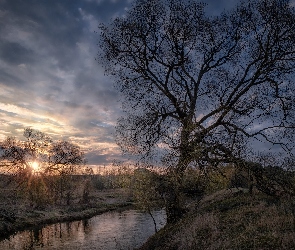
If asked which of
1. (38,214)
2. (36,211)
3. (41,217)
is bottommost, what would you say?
(41,217)

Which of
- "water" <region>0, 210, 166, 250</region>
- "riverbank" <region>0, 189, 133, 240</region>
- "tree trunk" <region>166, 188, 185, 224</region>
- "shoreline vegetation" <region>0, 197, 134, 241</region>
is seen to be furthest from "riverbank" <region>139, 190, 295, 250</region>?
"riverbank" <region>0, 189, 133, 240</region>

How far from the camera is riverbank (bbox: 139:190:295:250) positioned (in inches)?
411

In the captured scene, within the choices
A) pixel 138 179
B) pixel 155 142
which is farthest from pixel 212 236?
pixel 138 179

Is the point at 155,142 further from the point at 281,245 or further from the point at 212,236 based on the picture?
the point at 281,245

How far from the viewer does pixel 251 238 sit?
35.7ft

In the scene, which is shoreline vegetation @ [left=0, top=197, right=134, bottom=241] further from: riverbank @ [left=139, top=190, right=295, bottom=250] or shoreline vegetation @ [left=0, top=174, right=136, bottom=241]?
riverbank @ [left=139, top=190, right=295, bottom=250]

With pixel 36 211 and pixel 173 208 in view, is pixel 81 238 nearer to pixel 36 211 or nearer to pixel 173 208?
pixel 173 208

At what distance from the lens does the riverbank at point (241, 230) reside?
1043cm

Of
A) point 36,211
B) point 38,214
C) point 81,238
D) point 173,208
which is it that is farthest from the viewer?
point 36,211

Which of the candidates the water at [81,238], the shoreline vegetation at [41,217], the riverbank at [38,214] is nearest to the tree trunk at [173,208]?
the water at [81,238]

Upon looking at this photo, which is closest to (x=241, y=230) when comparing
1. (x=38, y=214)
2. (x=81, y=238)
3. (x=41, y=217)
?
(x=81, y=238)

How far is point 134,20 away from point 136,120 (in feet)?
21.5

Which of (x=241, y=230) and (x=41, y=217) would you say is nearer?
(x=241, y=230)

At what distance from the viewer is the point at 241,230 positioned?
40.8 feet
